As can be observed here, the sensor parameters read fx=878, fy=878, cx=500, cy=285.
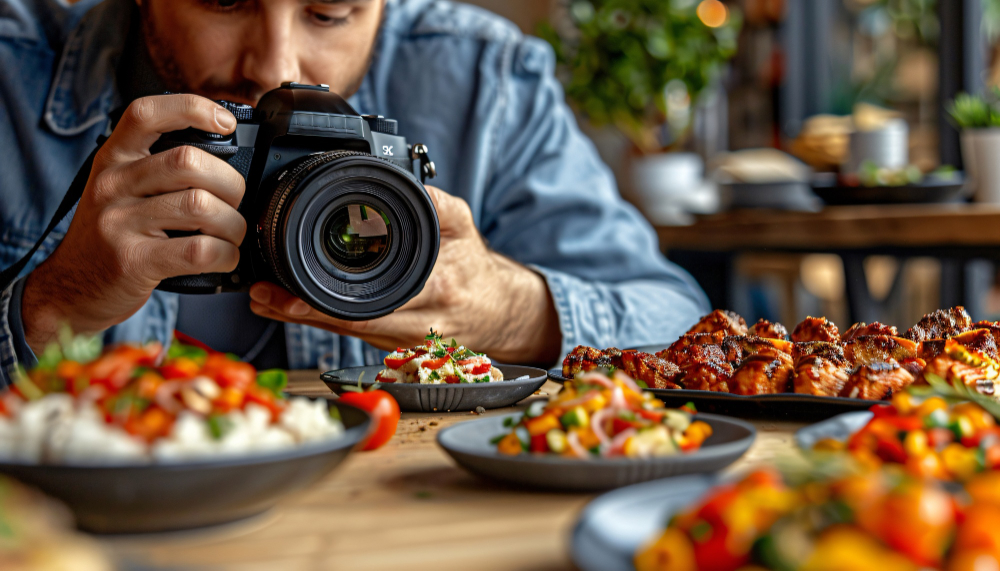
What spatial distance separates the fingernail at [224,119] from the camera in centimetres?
87

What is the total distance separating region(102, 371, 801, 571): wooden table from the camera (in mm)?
386

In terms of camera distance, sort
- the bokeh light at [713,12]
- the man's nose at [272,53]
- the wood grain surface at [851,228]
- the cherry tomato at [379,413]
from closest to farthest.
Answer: the cherry tomato at [379,413] → the man's nose at [272,53] → the wood grain surface at [851,228] → the bokeh light at [713,12]

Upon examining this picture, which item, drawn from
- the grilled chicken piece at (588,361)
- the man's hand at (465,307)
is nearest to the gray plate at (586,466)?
the grilled chicken piece at (588,361)

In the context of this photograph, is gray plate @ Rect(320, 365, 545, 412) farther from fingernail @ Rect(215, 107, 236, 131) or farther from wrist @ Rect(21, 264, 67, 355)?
wrist @ Rect(21, 264, 67, 355)

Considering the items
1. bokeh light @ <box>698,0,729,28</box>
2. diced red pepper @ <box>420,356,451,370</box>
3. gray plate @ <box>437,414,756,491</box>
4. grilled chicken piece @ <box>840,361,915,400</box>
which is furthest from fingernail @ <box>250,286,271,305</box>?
bokeh light @ <box>698,0,729,28</box>

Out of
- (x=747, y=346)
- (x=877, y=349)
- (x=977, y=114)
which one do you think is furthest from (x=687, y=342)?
(x=977, y=114)

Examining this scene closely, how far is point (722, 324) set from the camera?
0.85 meters

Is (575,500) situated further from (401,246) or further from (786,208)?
(786,208)

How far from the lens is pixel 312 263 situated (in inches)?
31.2

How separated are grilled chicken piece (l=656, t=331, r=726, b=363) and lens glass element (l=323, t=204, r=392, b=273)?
0.28 m

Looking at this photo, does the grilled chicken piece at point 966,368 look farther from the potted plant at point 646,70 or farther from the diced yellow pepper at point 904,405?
the potted plant at point 646,70

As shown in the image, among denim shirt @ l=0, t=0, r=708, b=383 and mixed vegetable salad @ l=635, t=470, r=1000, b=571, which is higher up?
denim shirt @ l=0, t=0, r=708, b=383

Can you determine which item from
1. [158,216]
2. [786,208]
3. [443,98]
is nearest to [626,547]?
[158,216]

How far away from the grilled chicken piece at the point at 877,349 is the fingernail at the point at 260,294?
1.79ft
